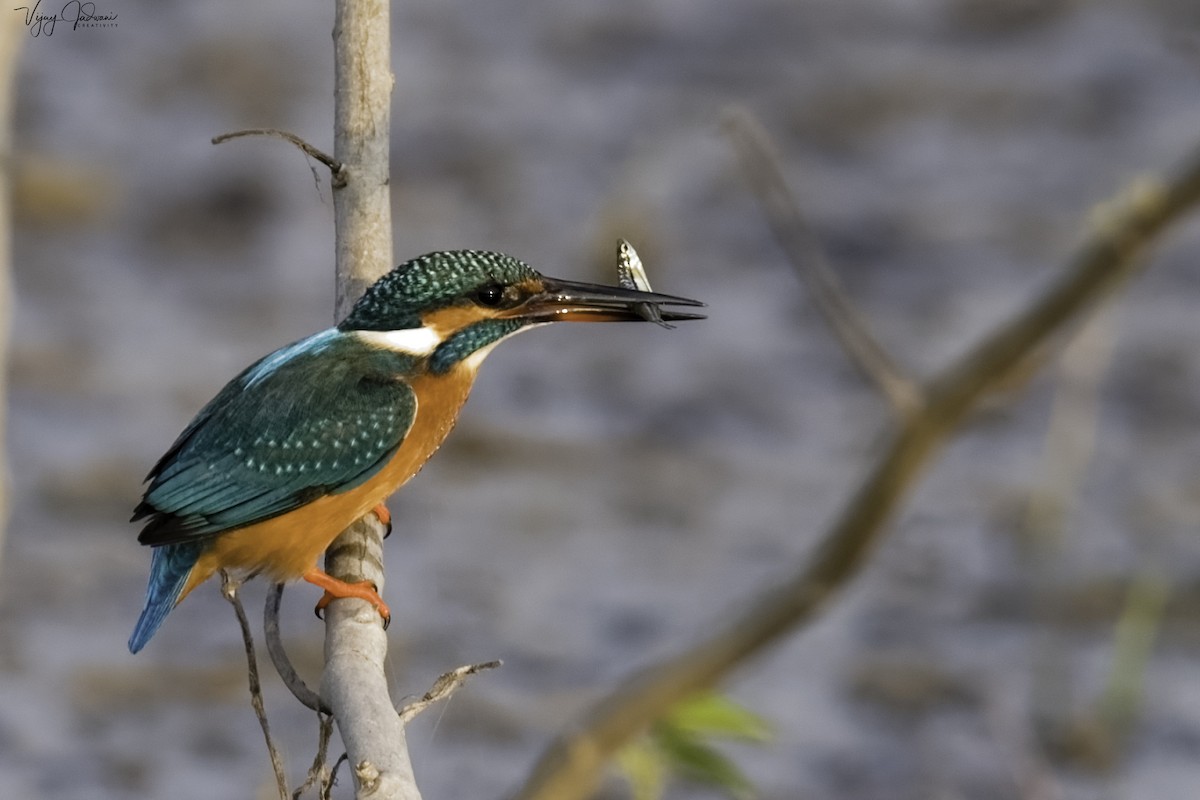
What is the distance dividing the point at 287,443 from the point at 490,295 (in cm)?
46

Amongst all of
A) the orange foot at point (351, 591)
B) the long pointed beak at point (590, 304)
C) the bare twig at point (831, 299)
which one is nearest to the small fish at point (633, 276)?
the long pointed beak at point (590, 304)

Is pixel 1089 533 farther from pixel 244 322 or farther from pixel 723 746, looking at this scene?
pixel 244 322

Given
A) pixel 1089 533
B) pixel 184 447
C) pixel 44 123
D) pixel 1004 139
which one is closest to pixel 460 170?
pixel 44 123

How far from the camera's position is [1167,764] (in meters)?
4.91

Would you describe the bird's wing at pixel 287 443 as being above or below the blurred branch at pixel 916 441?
A: above

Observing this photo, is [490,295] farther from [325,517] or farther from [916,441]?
[916,441]

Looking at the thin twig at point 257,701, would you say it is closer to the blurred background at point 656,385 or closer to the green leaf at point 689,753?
the green leaf at point 689,753

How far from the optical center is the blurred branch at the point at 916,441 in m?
1.27

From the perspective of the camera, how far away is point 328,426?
3170 millimetres

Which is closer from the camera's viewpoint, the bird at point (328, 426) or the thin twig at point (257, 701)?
the thin twig at point (257, 701)

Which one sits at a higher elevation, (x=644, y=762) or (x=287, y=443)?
(x=287, y=443)

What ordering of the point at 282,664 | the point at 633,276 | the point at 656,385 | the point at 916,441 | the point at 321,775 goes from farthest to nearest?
the point at 656,385 → the point at 633,276 → the point at 282,664 → the point at 321,775 → the point at 916,441

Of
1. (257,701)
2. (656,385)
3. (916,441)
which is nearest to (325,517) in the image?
(257,701)
